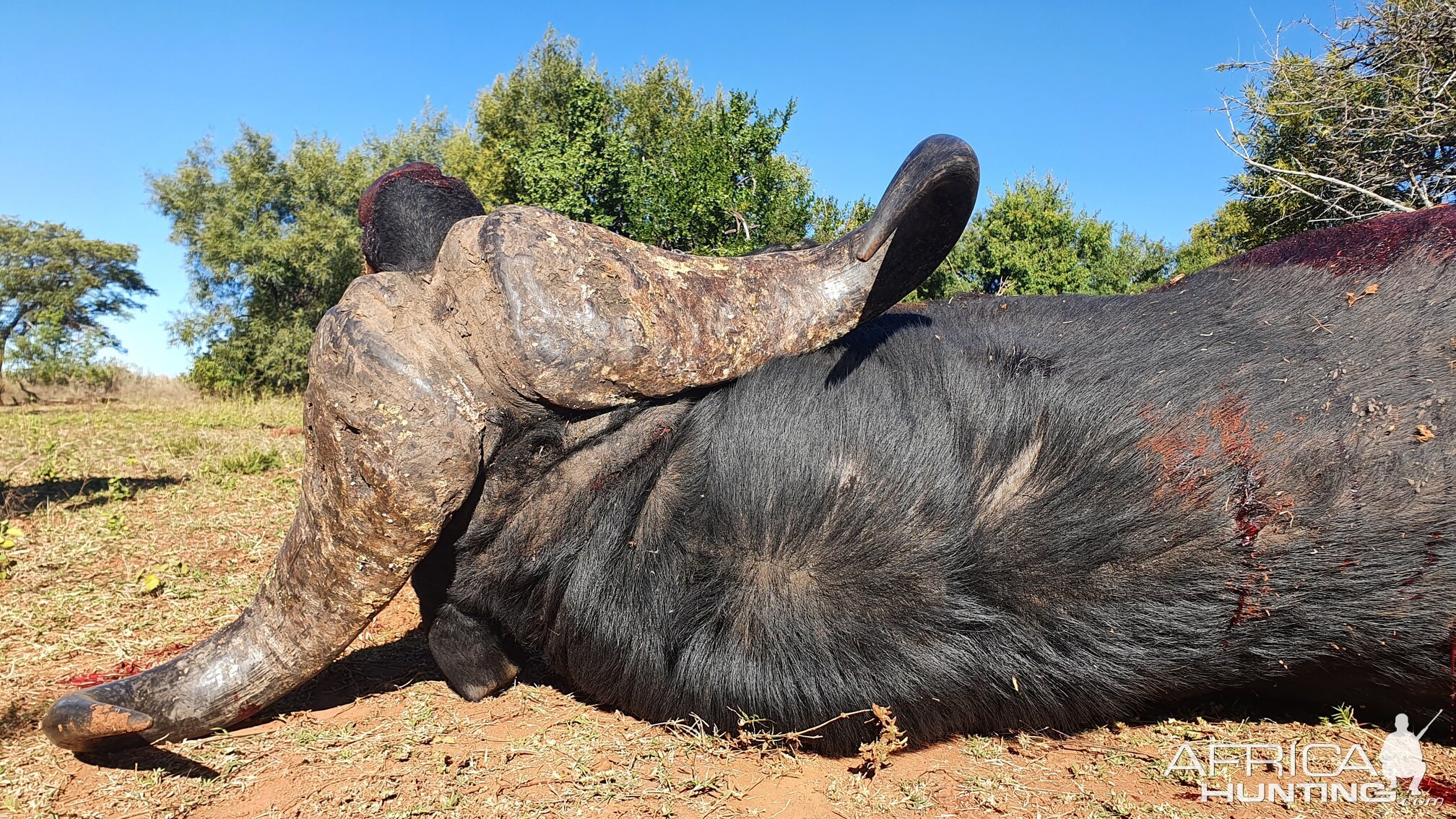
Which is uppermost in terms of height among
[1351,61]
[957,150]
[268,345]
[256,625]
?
[1351,61]

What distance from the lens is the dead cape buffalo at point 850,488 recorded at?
6.51 feet

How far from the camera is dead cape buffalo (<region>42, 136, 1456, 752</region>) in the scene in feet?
6.51

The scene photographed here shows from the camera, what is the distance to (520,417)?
205 cm

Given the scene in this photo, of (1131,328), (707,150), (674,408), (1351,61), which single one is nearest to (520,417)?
(674,408)

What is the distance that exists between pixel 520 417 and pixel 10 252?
38829 mm

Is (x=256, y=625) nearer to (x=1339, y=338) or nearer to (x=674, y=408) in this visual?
(x=674, y=408)

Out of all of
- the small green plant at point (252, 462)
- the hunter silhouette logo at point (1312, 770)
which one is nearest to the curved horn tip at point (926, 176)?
the hunter silhouette logo at point (1312, 770)

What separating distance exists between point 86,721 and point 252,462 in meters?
5.03

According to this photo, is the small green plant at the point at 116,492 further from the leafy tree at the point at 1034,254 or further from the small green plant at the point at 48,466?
the leafy tree at the point at 1034,254

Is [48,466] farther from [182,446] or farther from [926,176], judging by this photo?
[926,176]

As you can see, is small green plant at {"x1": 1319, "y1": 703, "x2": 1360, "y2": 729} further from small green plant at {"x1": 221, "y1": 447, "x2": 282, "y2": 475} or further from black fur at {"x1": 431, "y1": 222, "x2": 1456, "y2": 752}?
small green plant at {"x1": 221, "y1": 447, "x2": 282, "y2": 475}

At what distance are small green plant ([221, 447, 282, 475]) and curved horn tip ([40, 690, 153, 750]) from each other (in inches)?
186

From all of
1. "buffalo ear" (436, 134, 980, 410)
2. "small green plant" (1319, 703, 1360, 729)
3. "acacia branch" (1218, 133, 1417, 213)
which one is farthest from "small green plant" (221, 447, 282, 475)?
"acacia branch" (1218, 133, 1417, 213)

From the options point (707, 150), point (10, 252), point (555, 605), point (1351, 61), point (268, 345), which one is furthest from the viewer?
point (10, 252)
